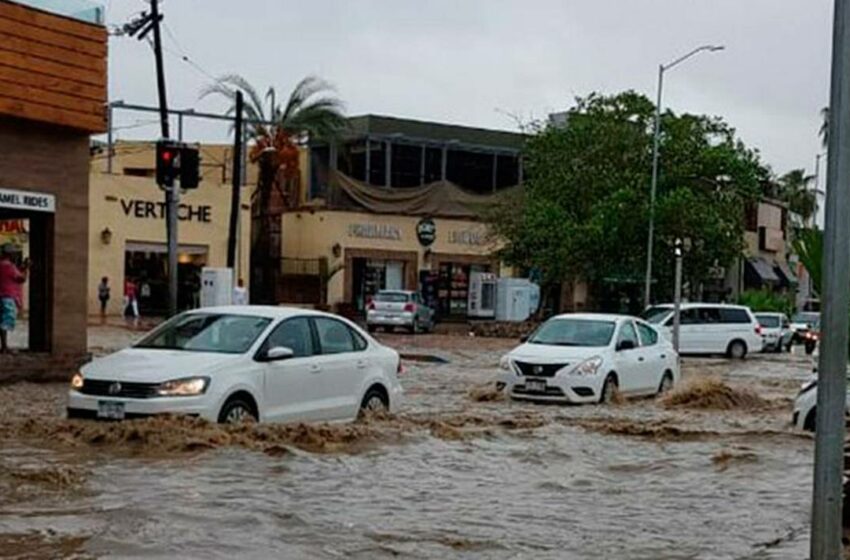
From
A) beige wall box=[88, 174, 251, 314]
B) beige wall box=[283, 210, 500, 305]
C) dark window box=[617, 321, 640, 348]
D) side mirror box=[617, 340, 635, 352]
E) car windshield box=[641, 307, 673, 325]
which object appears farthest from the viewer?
beige wall box=[283, 210, 500, 305]

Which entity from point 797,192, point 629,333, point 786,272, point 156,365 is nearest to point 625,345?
point 629,333

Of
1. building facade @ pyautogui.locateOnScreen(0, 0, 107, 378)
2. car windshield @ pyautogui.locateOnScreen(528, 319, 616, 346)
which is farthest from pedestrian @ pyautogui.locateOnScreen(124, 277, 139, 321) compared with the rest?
car windshield @ pyautogui.locateOnScreen(528, 319, 616, 346)

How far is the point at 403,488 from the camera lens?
12.3 metres

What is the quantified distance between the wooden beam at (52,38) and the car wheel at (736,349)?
84.4 ft

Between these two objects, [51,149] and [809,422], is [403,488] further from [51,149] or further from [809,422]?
[51,149]

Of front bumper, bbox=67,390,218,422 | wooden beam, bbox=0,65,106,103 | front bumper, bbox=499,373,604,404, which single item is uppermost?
wooden beam, bbox=0,65,106,103

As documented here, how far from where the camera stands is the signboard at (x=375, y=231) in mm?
57125

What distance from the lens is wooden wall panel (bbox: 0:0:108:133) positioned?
19844 millimetres

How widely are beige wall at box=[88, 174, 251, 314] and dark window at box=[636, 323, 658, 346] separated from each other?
2926 centimetres

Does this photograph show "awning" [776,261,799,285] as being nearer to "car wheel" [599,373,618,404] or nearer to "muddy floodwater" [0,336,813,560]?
"car wheel" [599,373,618,404]

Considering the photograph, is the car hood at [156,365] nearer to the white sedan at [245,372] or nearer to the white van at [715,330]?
the white sedan at [245,372]

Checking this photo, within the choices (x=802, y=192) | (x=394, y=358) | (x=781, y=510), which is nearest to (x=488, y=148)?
(x=802, y=192)

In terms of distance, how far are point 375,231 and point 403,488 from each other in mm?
45856

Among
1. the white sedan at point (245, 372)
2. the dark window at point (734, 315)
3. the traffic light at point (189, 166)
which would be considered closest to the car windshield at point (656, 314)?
the dark window at point (734, 315)
